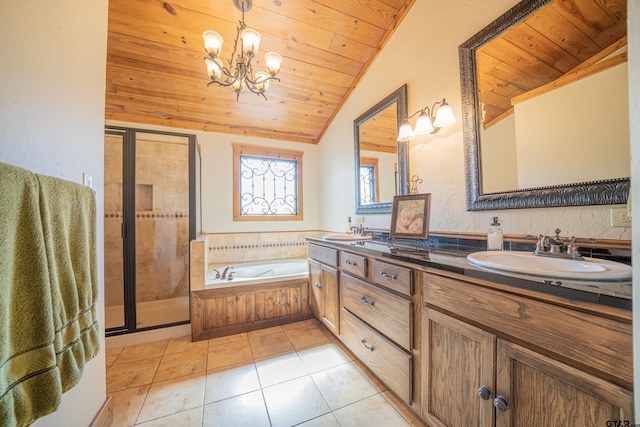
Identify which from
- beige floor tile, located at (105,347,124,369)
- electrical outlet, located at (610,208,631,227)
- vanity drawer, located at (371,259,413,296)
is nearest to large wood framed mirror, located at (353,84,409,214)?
vanity drawer, located at (371,259,413,296)

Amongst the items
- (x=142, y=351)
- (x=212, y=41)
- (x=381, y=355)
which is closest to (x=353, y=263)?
(x=381, y=355)

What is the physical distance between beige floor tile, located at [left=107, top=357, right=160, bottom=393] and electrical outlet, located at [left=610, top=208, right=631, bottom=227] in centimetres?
262

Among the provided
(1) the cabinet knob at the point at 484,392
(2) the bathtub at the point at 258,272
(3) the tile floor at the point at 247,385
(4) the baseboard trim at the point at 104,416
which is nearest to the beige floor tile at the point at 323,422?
(3) the tile floor at the point at 247,385

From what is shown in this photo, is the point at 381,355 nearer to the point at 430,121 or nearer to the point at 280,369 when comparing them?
the point at 280,369

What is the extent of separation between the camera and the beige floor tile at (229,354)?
1.71 metres

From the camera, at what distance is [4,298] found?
1.72 feet

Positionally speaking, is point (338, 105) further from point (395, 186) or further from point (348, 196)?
point (395, 186)

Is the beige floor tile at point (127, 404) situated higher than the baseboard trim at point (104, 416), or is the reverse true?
the baseboard trim at point (104, 416)

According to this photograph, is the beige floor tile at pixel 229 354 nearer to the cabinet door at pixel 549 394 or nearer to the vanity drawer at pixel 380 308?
the vanity drawer at pixel 380 308

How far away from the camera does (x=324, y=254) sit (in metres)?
1.98

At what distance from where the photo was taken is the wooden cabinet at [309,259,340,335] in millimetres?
1830

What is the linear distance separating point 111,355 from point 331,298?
180 cm

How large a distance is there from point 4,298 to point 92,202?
52cm

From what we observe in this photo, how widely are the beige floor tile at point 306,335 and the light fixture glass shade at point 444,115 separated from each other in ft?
6.27
